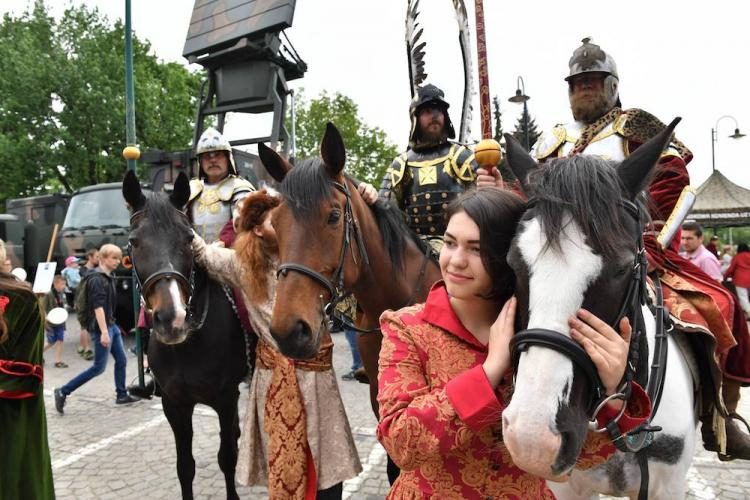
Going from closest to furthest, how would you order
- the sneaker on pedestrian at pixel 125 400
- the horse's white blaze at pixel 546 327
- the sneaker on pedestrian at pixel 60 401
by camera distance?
the horse's white blaze at pixel 546 327, the sneaker on pedestrian at pixel 60 401, the sneaker on pedestrian at pixel 125 400

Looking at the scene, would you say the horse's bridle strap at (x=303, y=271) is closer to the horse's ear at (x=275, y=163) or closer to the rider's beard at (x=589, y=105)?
the horse's ear at (x=275, y=163)

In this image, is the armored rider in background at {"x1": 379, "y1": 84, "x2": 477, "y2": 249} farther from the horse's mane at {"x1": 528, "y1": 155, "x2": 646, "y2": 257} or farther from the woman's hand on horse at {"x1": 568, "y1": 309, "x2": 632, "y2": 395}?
the woman's hand on horse at {"x1": 568, "y1": 309, "x2": 632, "y2": 395}

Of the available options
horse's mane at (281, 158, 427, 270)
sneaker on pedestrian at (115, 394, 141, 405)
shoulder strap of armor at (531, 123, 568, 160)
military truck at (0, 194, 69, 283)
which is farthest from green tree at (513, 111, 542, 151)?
military truck at (0, 194, 69, 283)

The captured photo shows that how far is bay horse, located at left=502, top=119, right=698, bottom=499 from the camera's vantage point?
1.09m

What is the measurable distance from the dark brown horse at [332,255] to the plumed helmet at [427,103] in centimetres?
118

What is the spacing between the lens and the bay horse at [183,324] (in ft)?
9.52

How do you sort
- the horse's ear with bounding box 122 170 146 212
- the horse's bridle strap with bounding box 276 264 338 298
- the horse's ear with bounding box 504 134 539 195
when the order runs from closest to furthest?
the horse's ear with bounding box 504 134 539 195 < the horse's bridle strap with bounding box 276 264 338 298 < the horse's ear with bounding box 122 170 146 212

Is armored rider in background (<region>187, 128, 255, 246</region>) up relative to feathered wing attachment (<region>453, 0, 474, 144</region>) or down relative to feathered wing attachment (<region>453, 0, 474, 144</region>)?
down

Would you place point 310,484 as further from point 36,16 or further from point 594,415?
point 36,16

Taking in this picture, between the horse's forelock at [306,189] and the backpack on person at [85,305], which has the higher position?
the horse's forelock at [306,189]

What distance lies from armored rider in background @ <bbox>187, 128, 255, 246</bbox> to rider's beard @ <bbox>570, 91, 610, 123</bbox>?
8.21ft

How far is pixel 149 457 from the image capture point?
4.63m

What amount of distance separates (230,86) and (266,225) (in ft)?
31.8

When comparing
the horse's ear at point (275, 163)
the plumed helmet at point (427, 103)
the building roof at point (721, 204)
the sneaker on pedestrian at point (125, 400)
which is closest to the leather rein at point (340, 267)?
the horse's ear at point (275, 163)
